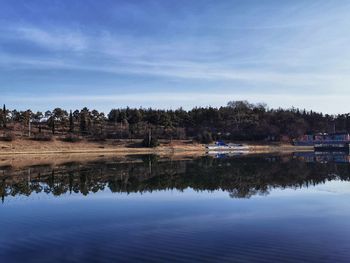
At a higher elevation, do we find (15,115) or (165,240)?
(15,115)

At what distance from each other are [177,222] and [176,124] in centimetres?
10167

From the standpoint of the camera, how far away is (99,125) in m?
102

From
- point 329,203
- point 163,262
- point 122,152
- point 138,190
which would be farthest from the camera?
point 122,152

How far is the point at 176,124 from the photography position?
11694 centimetres

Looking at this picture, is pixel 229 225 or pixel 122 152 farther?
pixel 122 152

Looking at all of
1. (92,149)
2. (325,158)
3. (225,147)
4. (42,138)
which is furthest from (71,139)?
(325,158)

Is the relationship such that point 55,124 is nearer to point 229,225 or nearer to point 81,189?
point 81,189

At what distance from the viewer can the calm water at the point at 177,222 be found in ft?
36.6

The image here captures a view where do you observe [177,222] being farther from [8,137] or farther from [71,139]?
[71,139]

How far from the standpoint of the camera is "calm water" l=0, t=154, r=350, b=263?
1114 cm

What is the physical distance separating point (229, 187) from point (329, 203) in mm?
7533

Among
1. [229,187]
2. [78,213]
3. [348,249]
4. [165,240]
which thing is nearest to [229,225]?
[165,240]

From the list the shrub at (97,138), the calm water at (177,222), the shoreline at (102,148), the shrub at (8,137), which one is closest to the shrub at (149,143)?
the shoreline at (102,148)

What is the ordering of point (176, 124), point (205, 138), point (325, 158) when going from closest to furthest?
point (325, 158) → point (205, 138) → point (176, 124)
